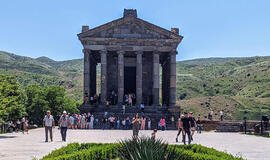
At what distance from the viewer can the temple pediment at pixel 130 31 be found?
42.9 metres

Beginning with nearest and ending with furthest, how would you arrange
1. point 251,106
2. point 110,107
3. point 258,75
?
1. point 110,107
2. point 251,106
3. point 258,75

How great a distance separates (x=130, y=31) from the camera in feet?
143

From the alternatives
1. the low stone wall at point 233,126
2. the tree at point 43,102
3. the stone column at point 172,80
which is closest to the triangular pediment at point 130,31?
the stone column at point 172,80

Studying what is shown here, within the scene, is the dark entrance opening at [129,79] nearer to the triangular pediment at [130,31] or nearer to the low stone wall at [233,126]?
the triangular pediment at [130,31]

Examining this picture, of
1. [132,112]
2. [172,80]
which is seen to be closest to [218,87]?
[172,80]

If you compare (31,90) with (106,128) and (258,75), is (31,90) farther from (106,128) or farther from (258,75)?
(258,75)

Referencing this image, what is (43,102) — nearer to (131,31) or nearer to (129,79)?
(129,79)

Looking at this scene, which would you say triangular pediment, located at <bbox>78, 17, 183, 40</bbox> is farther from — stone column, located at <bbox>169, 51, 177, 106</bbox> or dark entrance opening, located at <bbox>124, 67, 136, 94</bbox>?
dark entrance opening, located at <bbox>124, 67, 136, 94</bbox>

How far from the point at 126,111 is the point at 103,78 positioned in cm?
550

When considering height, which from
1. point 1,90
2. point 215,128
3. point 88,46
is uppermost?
point 88,46

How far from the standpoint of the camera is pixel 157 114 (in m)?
39.7

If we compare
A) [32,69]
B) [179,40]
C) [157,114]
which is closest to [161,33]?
[179,40]

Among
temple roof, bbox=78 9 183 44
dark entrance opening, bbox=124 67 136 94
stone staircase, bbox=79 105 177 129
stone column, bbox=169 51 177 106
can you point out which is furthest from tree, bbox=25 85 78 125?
stone column, bbox=169 51 177 106

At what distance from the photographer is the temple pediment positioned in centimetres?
4294
